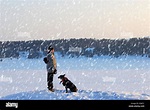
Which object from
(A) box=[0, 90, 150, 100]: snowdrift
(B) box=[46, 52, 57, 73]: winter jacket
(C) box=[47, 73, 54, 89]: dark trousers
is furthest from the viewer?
(C) box=[47, 73, 54, 89]: dark trousers

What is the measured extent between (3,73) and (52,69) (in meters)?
0.82

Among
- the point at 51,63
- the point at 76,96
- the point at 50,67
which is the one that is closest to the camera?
the point at 76,96

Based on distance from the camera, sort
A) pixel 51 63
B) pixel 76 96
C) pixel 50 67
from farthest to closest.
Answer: pixel 50 67 < pixel 51 63 < pixel 76 96

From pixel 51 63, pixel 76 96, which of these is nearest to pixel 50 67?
pixel 51 63

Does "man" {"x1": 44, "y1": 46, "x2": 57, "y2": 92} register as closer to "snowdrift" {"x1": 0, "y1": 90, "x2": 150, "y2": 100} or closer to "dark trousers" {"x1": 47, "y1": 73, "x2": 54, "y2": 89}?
"dark trousers" {"x1": 47, "y1": 73, "x2": 54, "y2": 89}

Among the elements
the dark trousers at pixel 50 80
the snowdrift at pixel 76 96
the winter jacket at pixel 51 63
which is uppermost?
the winter jacket at pixel 51 63

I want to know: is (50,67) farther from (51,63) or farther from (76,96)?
(76,96)

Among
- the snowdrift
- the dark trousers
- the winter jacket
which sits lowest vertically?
the snowdrift

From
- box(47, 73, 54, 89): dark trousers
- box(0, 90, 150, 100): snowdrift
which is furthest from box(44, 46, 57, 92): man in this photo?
box(0, 90, 150, 100): snowdrift

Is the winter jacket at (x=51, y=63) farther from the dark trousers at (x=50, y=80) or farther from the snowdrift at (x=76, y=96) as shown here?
the snowdrift at (x=76, y=96)

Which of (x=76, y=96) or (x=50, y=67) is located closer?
(x=76, y=96)

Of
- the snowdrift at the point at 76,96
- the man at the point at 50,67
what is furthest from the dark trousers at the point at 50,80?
the snowdrift at the point at 76,96

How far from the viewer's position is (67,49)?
4547 millimetres
